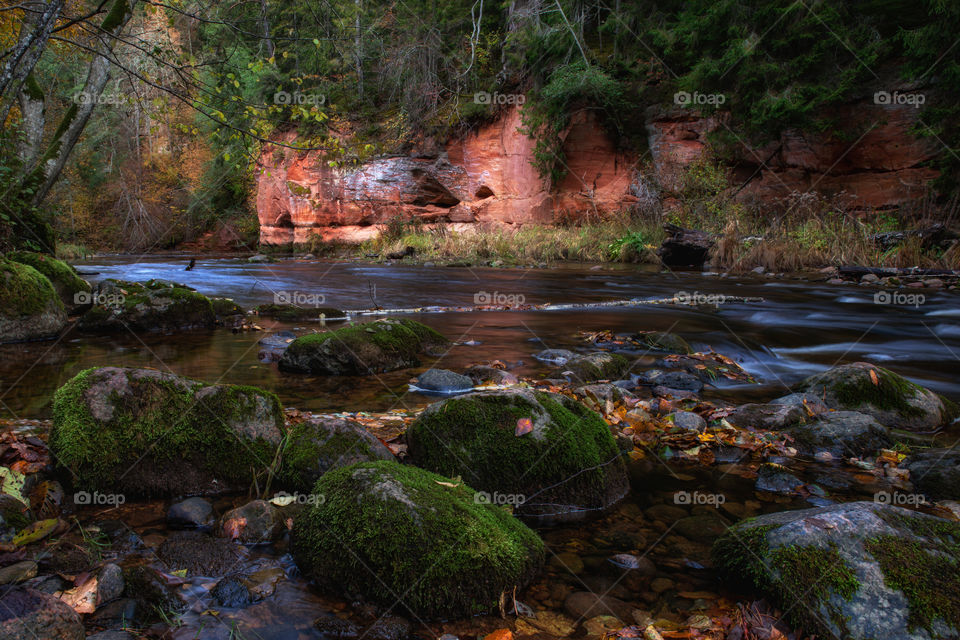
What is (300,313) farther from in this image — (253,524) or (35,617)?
(35,617)

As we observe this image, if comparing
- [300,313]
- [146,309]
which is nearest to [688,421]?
[300,313]

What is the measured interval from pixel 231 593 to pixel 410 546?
28.4 inches

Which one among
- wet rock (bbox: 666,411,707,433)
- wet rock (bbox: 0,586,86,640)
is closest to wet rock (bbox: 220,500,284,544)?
wet rock (bbox: 0,586,86,640)

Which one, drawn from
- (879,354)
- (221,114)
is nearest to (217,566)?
(221,114)

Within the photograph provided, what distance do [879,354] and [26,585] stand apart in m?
8.63

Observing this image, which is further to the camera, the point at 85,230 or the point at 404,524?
the point at 85,230

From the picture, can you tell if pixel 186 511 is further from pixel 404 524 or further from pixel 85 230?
pixel 85 230

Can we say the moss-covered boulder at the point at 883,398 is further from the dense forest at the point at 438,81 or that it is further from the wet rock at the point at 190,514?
the wet rock at the point at 190,514

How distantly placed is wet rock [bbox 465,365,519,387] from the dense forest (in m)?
2.21

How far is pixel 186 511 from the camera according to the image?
272cm

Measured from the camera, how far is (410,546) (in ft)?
7.17

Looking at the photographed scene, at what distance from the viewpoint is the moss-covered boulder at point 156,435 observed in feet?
9.64

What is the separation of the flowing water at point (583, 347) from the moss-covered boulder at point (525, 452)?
18 centimetres

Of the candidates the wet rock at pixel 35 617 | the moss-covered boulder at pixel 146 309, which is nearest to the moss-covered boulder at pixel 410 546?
the wet rock at pixel 35 617
